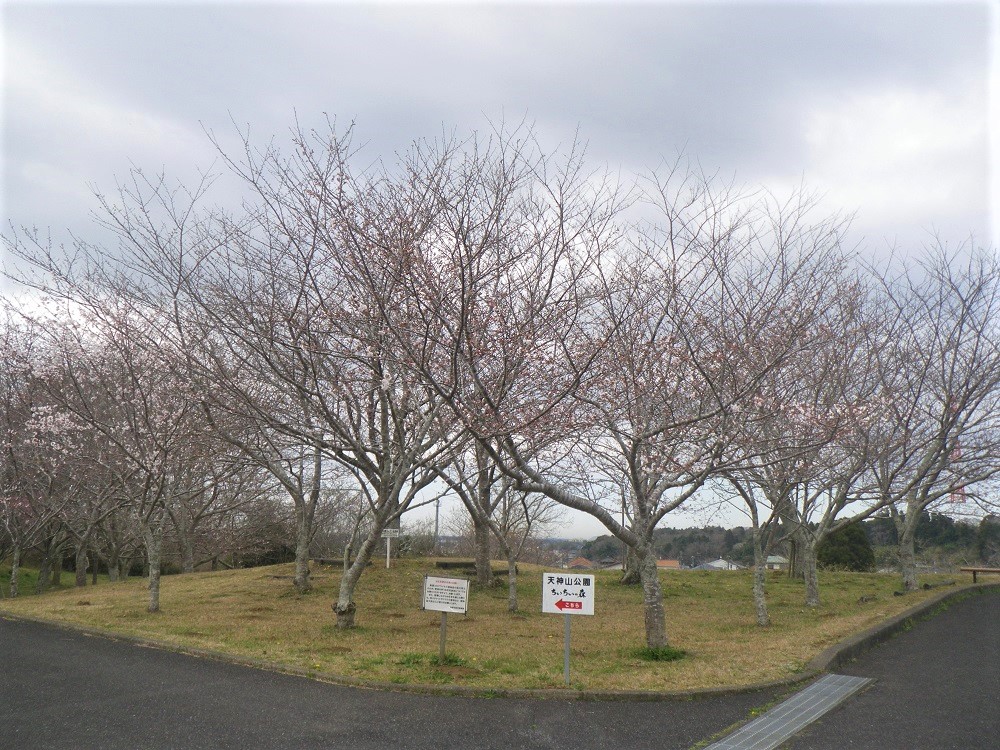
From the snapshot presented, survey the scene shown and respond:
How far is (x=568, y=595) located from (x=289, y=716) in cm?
327

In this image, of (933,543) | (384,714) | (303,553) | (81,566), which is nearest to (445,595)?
(384,714)

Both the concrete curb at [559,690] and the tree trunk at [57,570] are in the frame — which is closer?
the concrete curb at [559,690]

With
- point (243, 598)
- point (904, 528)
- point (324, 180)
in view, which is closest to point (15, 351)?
point (243, 598)

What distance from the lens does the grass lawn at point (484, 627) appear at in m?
8.30

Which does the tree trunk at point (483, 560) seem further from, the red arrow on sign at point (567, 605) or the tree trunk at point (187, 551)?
the tree trunk at point (187, 551)

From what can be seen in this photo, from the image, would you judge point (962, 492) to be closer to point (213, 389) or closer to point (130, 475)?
point (213, 389)

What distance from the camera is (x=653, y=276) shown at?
961 cm

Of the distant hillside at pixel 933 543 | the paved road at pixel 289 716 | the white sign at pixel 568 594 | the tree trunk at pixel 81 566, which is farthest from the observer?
the distant hillside at pixel 933 543

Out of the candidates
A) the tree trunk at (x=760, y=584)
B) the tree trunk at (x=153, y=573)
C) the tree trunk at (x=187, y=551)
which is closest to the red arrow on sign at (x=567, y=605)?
the tree trunk at (x=760, y=584)

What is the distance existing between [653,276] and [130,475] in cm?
1332

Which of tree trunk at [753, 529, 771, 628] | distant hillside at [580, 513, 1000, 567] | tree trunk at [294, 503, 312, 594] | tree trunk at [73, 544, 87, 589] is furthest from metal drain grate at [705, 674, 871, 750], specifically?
distant hillside at [580, 513, 1000, 567]

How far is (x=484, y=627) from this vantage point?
1241cm

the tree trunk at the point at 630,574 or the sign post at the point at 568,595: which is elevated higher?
the sign post at the point at 568,595

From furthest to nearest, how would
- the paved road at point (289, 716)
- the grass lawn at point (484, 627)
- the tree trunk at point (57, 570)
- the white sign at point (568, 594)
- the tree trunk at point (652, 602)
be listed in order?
1. the tree trunk at point (57, 570)
2. the tree trunk at point (652, 602)
3. the grass lawn at point (484, 627)
4. the white sign at point (568, 594)
5. the paved road at point (289, 716)
